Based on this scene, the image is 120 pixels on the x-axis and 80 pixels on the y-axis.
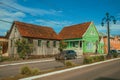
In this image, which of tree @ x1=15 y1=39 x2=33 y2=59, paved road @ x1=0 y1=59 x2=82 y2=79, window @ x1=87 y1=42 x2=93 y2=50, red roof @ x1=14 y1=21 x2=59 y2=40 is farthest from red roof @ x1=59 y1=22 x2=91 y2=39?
paved road @ x1=0 y1=59 x2=82 y2=79

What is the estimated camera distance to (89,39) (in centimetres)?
4400

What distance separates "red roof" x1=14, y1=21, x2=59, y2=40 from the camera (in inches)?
1331

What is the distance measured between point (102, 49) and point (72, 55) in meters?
25.1

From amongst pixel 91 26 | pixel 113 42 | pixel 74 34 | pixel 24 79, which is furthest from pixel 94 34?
pixel 24 79

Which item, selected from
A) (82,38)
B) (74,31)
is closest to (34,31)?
(82,38)

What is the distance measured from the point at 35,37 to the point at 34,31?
2048 mm

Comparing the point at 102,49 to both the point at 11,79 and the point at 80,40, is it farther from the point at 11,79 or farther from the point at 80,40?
the point at 11,79

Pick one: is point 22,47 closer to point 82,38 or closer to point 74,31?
point 82,38

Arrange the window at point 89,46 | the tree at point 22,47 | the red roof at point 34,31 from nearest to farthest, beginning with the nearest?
1. the tree at point 22,47
2. the red roof at point 34,31
3. the window at point 89,46

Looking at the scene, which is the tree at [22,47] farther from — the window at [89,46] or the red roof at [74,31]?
the window at [89,46]

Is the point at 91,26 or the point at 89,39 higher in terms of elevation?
the point at 91,26

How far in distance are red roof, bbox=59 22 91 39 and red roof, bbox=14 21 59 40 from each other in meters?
5.68

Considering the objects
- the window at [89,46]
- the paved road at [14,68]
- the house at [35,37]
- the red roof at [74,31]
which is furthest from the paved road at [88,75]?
the window at [89,46]

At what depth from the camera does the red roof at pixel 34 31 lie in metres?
33.8
